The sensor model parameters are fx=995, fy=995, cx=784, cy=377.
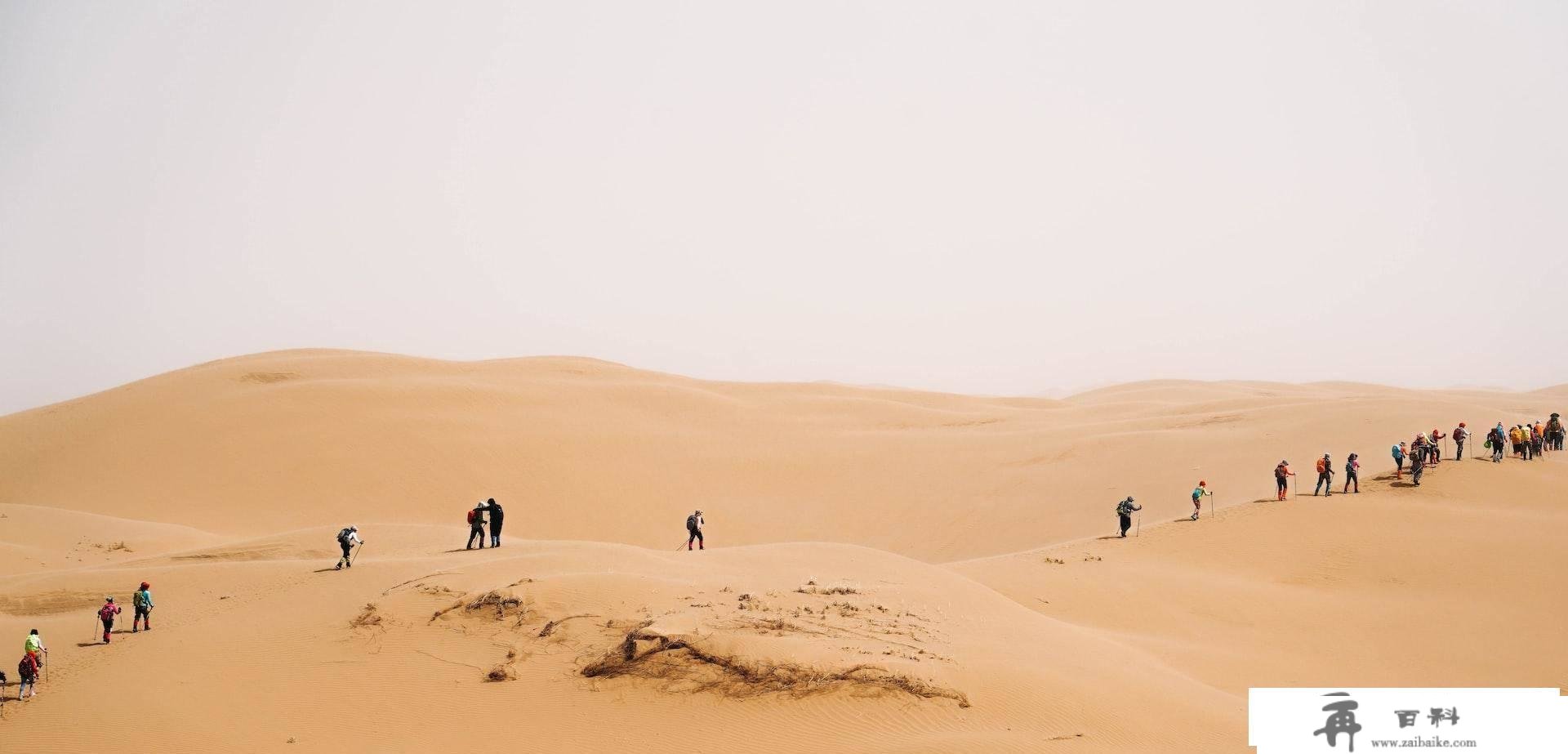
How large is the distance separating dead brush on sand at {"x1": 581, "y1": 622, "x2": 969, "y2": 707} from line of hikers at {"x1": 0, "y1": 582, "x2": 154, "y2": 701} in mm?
6874

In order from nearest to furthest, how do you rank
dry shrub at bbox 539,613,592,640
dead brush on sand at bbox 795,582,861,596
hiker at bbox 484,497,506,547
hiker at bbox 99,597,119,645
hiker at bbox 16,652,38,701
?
hiker at bbox 16,652,38,701
dry shrub at bbox 539,613,592,640
hiker at bbox 99,597,119,645
dead brush on sand at bbox 795,582,861,596
hiker at bbox 484,497,506,547

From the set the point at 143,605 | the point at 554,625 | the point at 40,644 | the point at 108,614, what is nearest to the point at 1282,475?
the point at 554,625

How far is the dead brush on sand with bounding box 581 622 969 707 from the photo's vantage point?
10477 mm

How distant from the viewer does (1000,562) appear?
21.4m

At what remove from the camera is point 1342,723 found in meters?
→ 9.79

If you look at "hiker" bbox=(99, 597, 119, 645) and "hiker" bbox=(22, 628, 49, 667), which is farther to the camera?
"hiker" bbox=(99, 597, 119, 645)

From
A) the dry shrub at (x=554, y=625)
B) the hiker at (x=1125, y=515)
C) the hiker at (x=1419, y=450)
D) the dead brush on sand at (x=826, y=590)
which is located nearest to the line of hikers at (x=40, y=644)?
the dry shrub at (x=554, y=625)

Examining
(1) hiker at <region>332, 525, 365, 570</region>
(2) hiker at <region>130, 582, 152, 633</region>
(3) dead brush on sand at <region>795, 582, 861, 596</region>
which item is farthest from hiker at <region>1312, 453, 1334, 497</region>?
(2) hiker at <region>130, 582, 152, 633</region>

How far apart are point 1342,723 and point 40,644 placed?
15.0 metres

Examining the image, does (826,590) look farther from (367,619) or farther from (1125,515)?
(1125,515)

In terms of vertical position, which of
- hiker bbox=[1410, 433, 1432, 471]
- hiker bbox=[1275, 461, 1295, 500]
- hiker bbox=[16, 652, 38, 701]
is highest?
hiker bbox=[1410, 433, 1432, 471]

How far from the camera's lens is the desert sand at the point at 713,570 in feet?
35.3

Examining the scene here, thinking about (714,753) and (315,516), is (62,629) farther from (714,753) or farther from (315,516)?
(315,516)
